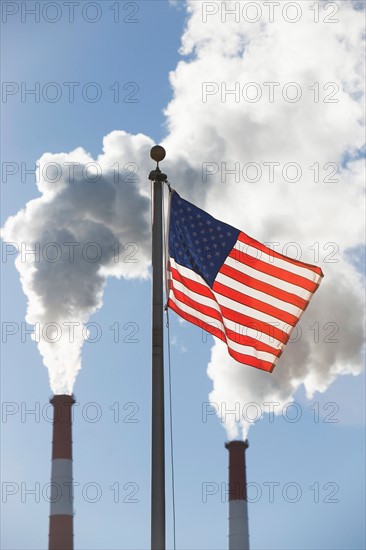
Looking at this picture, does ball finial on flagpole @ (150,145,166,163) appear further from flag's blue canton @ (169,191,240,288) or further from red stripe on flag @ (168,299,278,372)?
red stripe on flag @ (168,299,278,372)

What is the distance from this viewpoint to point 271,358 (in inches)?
452

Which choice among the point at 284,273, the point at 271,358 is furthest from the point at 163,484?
the point at 284,273

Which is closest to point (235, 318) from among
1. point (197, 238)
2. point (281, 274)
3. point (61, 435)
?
point (281, 274)

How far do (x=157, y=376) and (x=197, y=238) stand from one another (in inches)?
93.9

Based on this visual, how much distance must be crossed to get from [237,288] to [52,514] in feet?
101

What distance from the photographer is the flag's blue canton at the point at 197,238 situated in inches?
446

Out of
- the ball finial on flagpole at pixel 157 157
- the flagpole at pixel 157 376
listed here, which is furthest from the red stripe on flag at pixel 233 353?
the ball finial on flagpole at pixel 157 157

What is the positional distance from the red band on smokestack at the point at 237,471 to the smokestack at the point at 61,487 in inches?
329

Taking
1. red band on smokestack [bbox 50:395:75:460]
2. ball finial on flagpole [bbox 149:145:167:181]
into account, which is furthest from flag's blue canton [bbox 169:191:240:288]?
red band on smokestack [bbox 50:395:75:460]

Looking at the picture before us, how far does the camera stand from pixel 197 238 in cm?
1140

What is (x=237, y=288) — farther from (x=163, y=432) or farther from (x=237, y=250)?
(x=163, y=432)

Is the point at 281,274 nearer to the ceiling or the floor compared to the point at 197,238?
nearer to the floor

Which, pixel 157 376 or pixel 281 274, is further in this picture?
pixel 281 274

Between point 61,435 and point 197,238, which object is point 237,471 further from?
point 197,238
